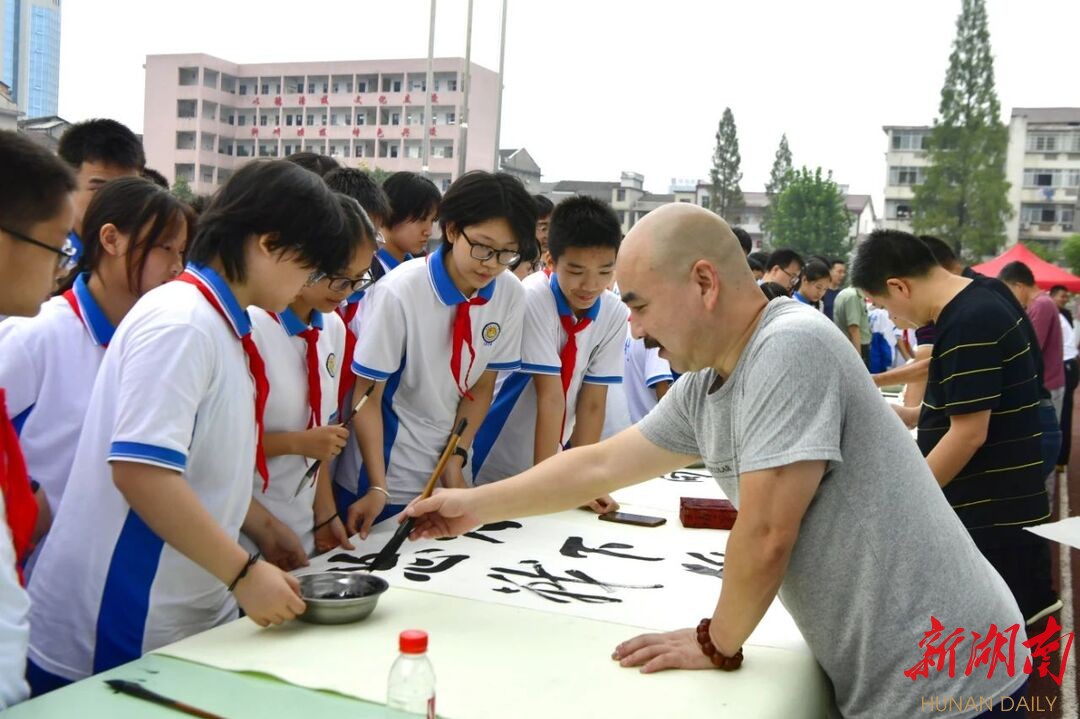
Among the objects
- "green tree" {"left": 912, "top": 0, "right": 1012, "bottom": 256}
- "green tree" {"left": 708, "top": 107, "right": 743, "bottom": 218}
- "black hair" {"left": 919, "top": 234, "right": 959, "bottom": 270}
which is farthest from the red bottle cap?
"green tree" {"left": 708, "top": 107, "right": 743, "bottom": 218}

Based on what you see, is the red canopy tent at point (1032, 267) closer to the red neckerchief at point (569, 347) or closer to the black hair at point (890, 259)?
the black hair at point (890, 259)

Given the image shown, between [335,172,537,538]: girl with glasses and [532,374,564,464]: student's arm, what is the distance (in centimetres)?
29

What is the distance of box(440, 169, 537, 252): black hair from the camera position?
235cm

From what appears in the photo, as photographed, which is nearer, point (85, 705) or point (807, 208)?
point (85, 705)

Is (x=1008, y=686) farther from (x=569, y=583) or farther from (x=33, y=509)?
(x=33, y=509)

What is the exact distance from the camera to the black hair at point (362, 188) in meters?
2.75

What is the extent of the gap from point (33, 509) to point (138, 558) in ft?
0.57

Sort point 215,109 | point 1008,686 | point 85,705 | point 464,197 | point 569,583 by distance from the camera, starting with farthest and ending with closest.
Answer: point 215,109 → point 464,197 → point 569,583 → point 1008,686 → point 85,705

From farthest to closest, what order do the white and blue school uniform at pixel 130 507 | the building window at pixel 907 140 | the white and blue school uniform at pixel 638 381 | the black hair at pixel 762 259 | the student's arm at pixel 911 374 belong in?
the building window at pixel 907 140
the black hair at pixel 762 259
the student's arm at pixel 911 374
the white and blue school uniform at pixel 638 381
the white and blue school uniform at pixel 130 507

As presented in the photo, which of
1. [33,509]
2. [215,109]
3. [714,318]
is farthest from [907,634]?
[215,109]

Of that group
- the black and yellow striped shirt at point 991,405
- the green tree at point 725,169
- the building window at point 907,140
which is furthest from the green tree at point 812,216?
the black and yellow striped shirt at point 991,405

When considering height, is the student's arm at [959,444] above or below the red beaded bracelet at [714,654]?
above

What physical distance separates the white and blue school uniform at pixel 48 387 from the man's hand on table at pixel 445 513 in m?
0.68

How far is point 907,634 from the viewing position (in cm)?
142
